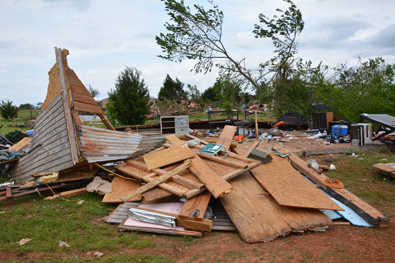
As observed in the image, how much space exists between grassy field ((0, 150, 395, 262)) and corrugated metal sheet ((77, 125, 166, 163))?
1356mm

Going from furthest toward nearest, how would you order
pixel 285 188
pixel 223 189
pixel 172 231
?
pixel 285 188 → pixel 223 189 → pixel 172 231

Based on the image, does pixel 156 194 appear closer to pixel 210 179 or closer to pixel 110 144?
pixel 210 179

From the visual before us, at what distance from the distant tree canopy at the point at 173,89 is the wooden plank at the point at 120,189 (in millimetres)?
33763

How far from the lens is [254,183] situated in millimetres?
4609

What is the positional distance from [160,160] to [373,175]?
512 centimetres

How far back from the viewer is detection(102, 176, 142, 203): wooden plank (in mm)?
4489

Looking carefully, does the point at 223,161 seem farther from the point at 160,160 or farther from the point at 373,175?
the point at 373,175

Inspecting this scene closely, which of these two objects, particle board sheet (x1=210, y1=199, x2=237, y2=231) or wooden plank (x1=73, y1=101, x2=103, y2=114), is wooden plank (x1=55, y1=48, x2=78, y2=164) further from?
particle board sheet (x1=210, y1=199, x2=237, y2=231)

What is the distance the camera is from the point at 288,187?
4316mm

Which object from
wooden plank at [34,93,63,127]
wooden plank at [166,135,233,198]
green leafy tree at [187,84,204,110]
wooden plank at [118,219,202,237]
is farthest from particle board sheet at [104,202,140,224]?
green leafy tree at [187,84,204,110]

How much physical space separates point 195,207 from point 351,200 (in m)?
2.77

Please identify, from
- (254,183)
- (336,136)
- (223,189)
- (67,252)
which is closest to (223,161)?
(254,183)

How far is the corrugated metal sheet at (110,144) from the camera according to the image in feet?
17.0

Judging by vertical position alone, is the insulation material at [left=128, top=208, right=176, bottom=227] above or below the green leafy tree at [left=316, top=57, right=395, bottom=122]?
below
